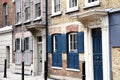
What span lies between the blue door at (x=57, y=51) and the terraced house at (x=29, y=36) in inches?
51.6

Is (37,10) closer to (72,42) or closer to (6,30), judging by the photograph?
(72,42)

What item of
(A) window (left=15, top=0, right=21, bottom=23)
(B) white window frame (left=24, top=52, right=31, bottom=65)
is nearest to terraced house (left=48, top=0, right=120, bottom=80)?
(B) white window frame (left=24, top=52, right=31, bottom=65)

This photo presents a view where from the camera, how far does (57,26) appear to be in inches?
855

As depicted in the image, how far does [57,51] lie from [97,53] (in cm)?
451

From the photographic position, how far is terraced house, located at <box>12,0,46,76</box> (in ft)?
78.2

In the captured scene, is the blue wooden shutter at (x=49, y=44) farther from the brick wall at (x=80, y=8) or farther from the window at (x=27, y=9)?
the window at (x=27, y=9)

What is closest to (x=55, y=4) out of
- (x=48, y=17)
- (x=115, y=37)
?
(x=48, y=17)

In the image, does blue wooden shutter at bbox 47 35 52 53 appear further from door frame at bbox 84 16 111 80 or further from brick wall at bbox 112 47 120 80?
brick wall at bbox 112 47 120 80

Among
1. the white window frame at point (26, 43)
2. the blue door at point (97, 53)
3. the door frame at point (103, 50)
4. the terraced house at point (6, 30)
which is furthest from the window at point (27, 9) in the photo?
the blue door at point (97, 53)

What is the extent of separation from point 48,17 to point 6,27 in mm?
8756

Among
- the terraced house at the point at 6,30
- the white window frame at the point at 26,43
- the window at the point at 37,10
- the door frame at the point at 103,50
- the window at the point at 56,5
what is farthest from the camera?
the terraced house at the point at 6,30

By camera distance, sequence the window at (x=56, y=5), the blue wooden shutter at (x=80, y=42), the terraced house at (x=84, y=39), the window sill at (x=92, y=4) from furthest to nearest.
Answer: the window at (x=56, y=5) < the blue wooden shutter at (x=80, y=42) < the window sill at (x=92, y=4) < the terraced house at (x=84, y=39)

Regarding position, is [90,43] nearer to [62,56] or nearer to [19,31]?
[62,56]

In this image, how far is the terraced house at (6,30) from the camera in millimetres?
30438
